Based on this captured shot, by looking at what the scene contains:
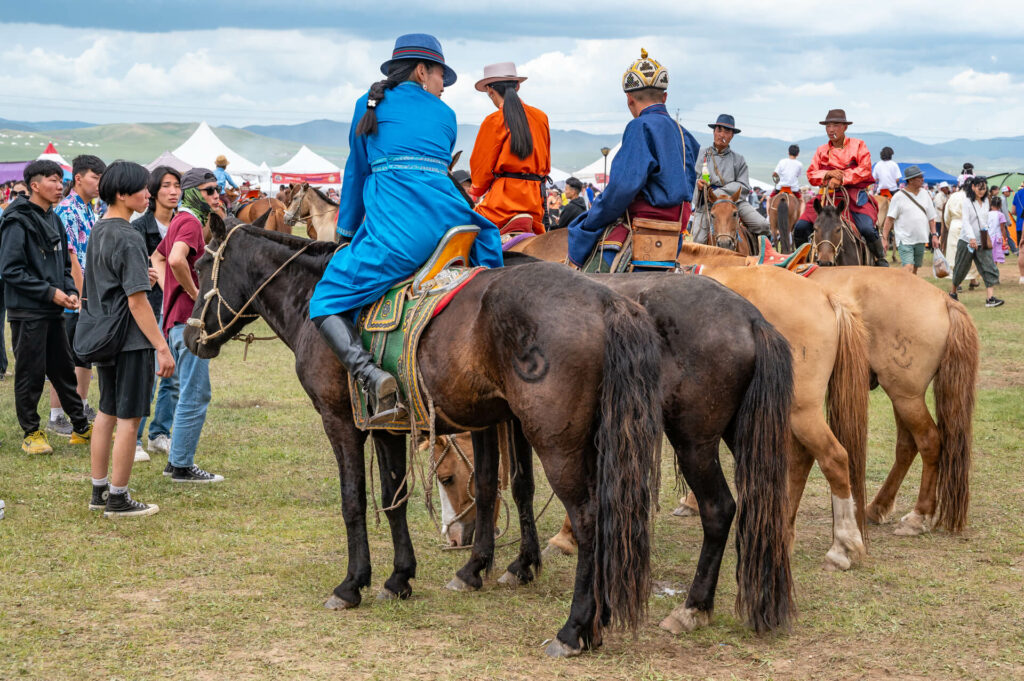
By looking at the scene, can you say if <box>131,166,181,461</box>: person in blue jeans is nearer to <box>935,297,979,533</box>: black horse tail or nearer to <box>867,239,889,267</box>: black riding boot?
<box>935,297,979,533</box>: black horse tail

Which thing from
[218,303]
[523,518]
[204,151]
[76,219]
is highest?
[204,151]

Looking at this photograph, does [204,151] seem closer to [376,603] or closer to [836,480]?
[376,603]

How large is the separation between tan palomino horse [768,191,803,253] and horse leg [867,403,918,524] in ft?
46.1

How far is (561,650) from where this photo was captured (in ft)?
13.8

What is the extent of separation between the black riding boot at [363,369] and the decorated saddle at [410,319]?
0.15ft

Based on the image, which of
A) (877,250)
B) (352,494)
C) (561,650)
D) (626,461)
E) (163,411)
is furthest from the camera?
Result: (877,250)

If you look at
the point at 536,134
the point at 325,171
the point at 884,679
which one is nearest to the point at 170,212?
the point at 536,134

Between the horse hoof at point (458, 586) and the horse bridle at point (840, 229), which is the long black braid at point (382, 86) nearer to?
the horse hoof at point (458, 586)

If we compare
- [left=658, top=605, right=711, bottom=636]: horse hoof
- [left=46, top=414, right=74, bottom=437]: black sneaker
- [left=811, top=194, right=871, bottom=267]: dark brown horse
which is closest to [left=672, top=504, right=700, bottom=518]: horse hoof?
[left=658, top=605, right=711, bottom=636]: horse hoof

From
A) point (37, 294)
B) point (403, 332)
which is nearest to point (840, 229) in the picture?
point (403, 332)

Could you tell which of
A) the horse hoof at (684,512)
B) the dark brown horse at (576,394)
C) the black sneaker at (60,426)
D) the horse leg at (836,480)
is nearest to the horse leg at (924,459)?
the horse leg at (836,480)

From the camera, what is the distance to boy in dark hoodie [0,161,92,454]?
782 centimetres

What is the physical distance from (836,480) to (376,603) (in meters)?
2.65

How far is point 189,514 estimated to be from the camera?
6.59 m
